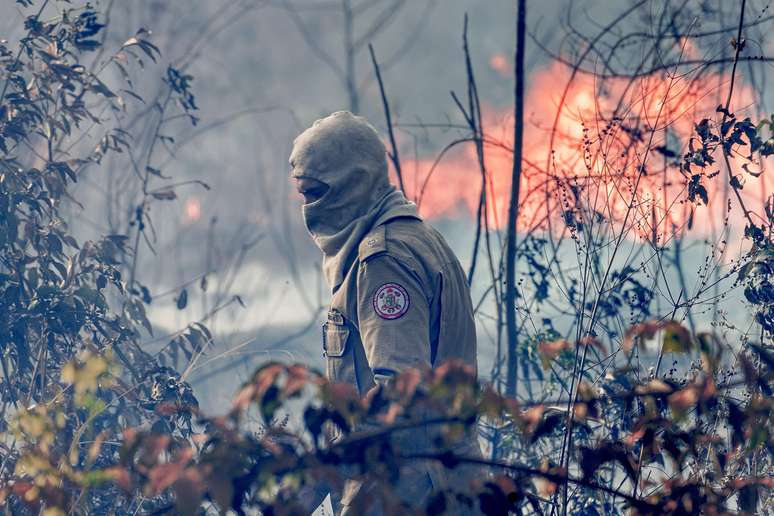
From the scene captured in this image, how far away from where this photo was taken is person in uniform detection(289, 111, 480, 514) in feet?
8.86

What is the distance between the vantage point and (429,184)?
16.3 ft

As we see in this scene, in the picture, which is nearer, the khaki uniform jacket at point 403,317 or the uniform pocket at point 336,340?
the khaki uniform jacket at point 403,317

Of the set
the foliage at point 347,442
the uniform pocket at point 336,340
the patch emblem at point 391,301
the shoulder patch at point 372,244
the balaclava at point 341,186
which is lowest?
the foliage at point 347,442

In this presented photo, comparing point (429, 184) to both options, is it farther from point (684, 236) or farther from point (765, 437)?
point (765, 437)

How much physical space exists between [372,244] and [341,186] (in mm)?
288

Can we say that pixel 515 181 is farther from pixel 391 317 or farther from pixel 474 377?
pixel 474 377

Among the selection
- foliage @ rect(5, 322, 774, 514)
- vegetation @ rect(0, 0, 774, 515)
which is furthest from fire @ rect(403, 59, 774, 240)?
foliage @ rect(5, 322, 774, 514)

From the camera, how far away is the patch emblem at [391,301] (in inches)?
106

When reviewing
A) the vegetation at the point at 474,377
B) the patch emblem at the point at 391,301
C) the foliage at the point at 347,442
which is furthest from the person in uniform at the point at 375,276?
the foliage at the point at 347,442

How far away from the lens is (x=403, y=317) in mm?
2688

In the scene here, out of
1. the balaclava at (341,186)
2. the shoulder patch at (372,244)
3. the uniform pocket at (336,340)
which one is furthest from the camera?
the balaclava at (341,186)

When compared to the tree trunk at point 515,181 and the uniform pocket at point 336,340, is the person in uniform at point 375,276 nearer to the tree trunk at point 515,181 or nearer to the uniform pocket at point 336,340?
the uniform pocket at point 336,340

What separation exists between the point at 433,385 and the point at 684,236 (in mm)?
3537

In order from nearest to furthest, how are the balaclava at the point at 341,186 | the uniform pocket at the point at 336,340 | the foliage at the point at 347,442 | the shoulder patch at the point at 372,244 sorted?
1. the foliage at the point at 347,442
2. the shoulder patch at the point at 372,244
3. the uniform pocket at the point at 336,340
4. the balaclava at the point at 341,186
